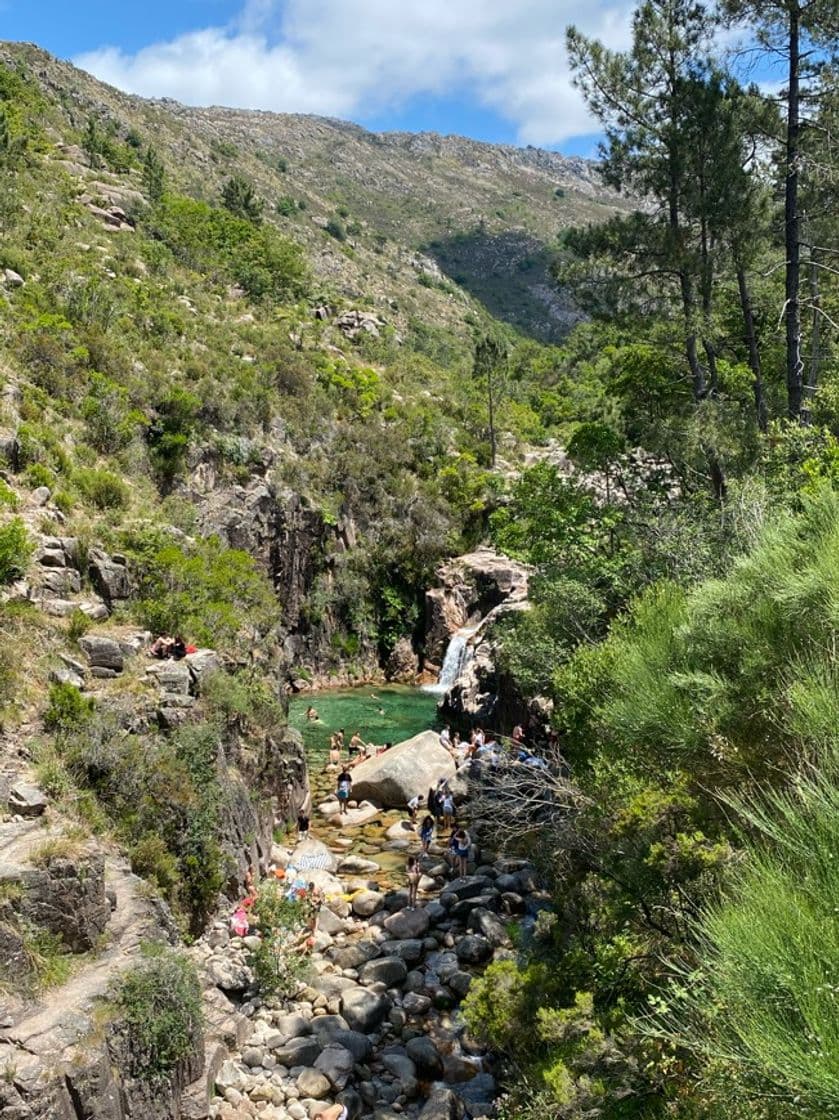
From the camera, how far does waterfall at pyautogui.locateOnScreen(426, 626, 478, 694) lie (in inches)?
1121

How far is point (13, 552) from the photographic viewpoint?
1146cm

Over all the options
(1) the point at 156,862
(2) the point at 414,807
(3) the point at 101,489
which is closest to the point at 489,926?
(2) the point at 414,807

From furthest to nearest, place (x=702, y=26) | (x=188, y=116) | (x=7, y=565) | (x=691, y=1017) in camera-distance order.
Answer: (x=188, y=116), (x=702, y=26), (x=7, y=565), (x=691, y=1017)

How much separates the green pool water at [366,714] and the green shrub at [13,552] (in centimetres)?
1135

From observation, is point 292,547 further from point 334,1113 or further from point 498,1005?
point 498,1005

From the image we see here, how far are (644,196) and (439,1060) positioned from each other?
15.8 m

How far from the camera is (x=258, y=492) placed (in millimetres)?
27094

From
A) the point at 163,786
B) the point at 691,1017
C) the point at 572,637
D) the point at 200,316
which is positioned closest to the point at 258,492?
the point at 200,316

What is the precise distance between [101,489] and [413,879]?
1087cm

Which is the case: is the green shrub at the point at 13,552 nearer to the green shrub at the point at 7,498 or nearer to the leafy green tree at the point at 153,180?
the green shrub at the point at 7,498

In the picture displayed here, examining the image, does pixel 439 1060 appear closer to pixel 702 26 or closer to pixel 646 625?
pixel 646 625

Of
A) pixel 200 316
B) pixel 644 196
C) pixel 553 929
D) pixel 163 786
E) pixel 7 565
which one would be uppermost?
pixel 200 316

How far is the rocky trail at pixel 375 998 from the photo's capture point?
8180 millimetres

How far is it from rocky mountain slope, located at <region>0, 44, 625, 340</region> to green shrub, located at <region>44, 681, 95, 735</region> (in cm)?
1461
